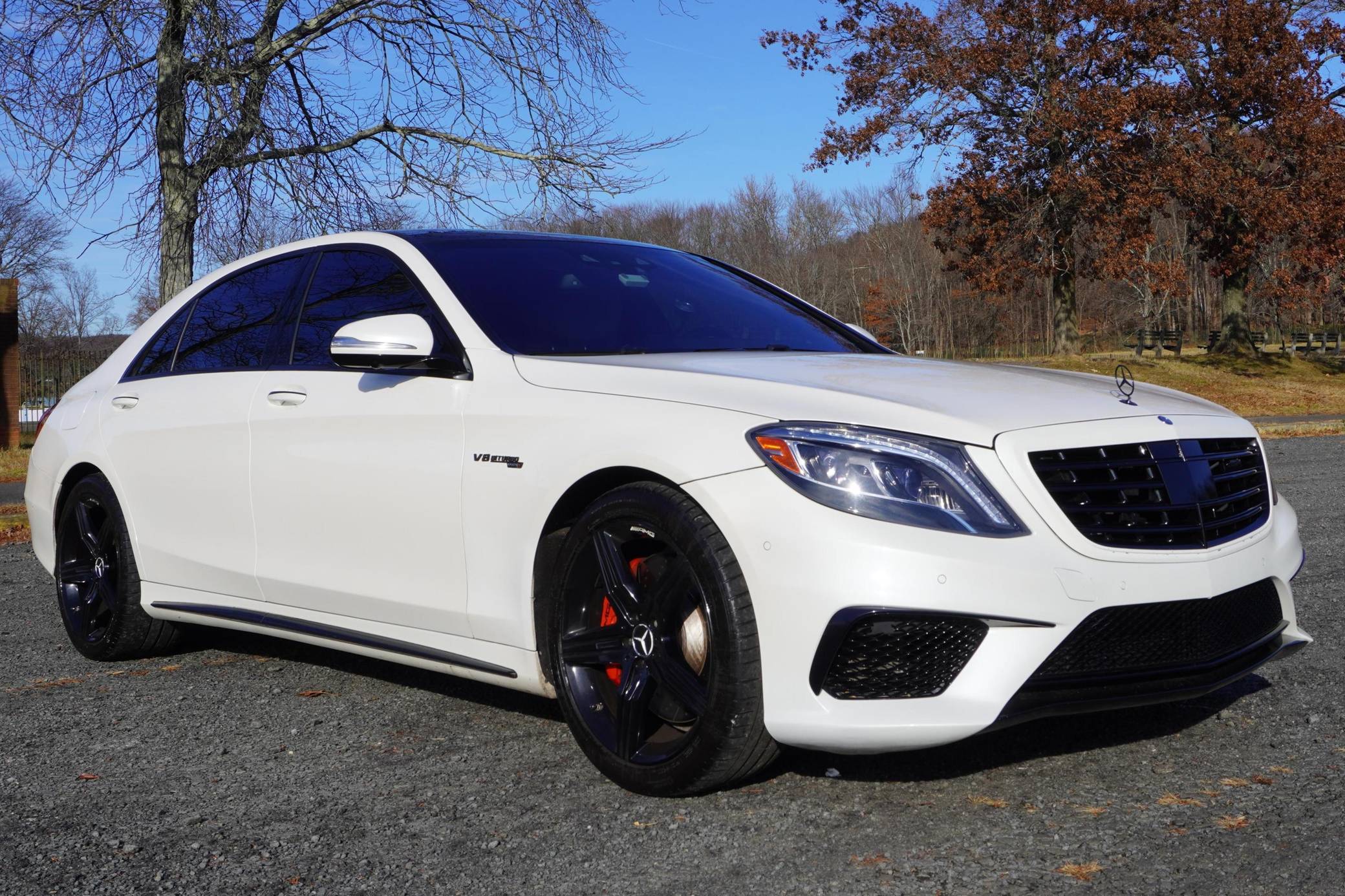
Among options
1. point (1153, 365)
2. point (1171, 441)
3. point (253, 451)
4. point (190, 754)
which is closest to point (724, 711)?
point (1171, 441)

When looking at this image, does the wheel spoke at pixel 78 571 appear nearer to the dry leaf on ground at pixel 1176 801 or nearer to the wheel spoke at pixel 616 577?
the wheel spoke at pixel 616 577

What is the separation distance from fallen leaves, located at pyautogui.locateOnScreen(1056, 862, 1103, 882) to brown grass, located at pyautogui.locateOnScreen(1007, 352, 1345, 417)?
24.3 metres

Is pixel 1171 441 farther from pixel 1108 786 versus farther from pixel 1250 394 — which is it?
pixel 1250 394

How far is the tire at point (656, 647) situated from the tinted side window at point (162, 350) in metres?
2.65

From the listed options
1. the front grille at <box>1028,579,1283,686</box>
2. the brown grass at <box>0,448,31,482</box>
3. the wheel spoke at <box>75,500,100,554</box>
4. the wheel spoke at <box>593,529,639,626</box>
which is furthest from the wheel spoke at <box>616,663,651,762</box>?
the brown grass at <box>0,448,31,482</box>

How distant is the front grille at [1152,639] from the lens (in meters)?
3.05

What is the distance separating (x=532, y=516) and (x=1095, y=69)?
29.4 m

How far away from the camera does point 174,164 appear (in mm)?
13133

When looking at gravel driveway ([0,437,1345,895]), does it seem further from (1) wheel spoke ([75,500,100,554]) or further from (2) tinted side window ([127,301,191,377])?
(2) tinted side window ([127,301,191,377])

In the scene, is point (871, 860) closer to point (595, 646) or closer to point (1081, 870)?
point (1081, 870)

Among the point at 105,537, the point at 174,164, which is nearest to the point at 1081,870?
the point at 105,537

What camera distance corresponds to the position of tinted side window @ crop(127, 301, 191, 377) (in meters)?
5.44

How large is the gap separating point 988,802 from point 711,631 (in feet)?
2.75

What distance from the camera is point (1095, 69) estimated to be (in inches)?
1171
